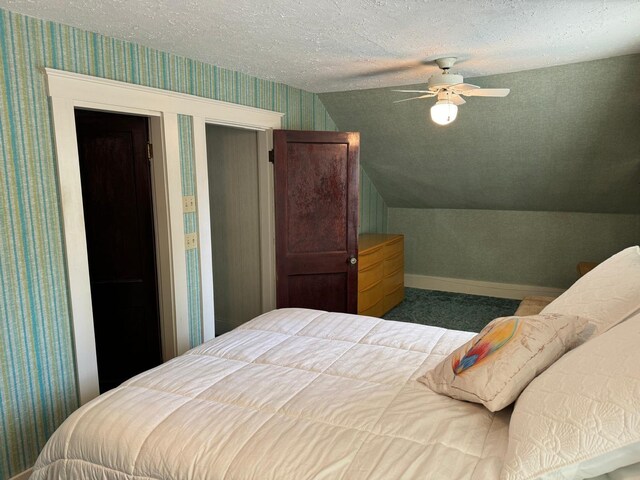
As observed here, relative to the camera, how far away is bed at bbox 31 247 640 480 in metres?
1.25

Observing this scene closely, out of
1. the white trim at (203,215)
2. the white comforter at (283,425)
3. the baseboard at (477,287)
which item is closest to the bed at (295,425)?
the white comforter at (283,425)

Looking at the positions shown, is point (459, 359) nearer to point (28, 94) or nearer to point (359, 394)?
point (359, 394)

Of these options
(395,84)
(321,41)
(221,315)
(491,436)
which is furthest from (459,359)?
(221,315)

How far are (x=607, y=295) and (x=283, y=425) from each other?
1285mm

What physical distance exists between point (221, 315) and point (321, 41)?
2.82 metres

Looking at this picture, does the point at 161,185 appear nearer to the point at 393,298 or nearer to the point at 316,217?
the point at 316,217

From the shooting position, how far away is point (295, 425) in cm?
145

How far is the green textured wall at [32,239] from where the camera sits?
6.91ft

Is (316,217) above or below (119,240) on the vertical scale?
above

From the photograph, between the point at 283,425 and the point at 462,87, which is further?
the point at 462,87

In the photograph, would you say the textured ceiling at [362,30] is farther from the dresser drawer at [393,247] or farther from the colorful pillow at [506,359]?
the dresser drawer at [393,247]

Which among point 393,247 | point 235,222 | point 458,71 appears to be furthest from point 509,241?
point 235,222

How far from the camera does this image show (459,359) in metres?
1.63

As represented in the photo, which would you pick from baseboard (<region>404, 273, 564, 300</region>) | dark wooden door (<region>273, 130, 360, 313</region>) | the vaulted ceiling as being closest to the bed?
the vaulted ceiling
